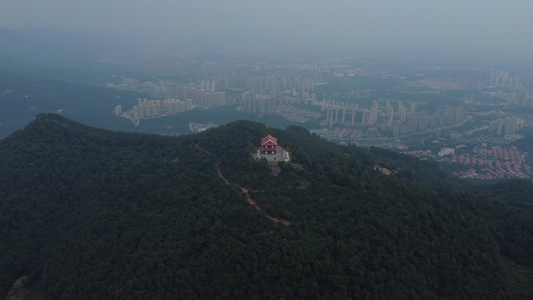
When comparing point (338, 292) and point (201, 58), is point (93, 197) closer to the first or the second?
point (338, 292)

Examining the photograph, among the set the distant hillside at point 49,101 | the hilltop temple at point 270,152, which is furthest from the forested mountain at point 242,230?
the distant hillside at point 49,101

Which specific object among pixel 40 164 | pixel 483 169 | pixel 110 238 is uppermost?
pixel 40 164

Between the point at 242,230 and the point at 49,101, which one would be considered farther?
the point at 49,101

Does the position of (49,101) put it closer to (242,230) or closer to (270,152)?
(270,152)

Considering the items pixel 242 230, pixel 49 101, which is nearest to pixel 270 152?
pixel 242 230

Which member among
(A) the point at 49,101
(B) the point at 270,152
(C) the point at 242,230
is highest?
(B) the point at 270,152

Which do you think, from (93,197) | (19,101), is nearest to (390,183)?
(93,197)

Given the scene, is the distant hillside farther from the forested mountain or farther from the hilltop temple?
the hilltop temple

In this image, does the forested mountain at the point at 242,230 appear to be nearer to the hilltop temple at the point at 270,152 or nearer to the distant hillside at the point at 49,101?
the hilltop temple at the point at 270,152
